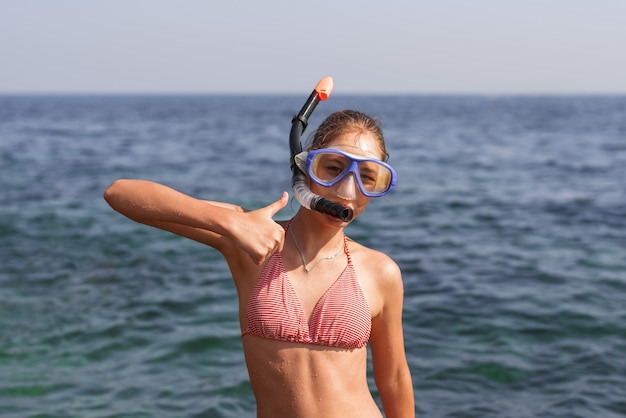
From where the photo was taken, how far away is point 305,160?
2.89 m

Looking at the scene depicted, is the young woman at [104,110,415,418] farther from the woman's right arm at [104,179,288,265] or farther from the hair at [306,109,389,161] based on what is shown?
the woman's right arm at [104,179,288,265]

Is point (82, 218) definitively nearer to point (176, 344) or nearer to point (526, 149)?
point (176, 344)

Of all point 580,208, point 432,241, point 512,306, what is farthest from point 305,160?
point 580,208

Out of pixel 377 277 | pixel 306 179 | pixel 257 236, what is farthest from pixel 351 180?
pixel 257 236

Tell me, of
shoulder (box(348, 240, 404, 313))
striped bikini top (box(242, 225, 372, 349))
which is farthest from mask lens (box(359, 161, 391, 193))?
striped bikini top (box(242, 225, 372, 349))

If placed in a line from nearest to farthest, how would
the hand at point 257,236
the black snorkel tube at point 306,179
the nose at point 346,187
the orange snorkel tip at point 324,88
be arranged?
the hand at point 257,236
the black snorkel tube at point 306,179
the nose at point 346,187
the orange snorkel tip at point 324,88

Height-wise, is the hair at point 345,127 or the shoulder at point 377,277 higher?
the hair at point 345,127

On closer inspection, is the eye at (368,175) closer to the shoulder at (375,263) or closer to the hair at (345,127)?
the hair at (345,127)

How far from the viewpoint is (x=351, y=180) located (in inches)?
113

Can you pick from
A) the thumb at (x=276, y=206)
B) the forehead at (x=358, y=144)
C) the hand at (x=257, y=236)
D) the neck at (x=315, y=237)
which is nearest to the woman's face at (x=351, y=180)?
the forehead at (x=358, y=144)

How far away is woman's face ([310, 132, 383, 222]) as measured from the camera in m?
2.87

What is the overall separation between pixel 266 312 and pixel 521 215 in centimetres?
1298

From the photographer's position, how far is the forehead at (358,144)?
2.95 metres

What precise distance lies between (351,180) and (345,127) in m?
0.24
